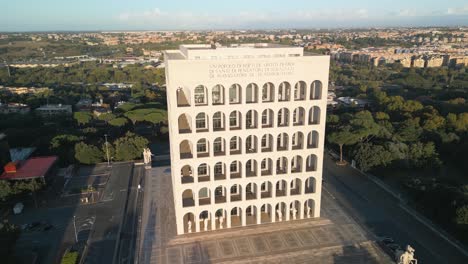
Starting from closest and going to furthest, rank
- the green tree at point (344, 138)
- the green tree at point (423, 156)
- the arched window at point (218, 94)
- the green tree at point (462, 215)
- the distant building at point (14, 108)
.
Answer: the arched window at point (218, 94)
the green tree at point (462, 215)
the green tree at point (423, 156)
the green tree at point (344, 138)
the distant building at point (14, 108)

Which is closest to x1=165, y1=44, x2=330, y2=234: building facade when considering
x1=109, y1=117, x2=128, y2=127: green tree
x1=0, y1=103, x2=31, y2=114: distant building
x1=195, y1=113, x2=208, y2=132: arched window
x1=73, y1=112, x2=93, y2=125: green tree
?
x1=195, y1=113, x2=208, y2=132: arched window

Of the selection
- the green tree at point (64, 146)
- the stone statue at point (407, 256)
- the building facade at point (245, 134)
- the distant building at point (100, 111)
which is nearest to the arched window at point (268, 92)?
the building facade at point (245, 134)

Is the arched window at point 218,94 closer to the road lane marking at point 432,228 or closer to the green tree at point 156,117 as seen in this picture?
the road lane marking at point 432,228

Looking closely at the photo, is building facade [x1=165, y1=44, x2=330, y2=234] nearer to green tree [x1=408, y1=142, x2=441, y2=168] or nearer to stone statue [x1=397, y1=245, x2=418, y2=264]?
stone statue [x1=397, y1=245, x2=418, y2=264]

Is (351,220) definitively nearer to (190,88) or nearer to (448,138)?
(190,88)

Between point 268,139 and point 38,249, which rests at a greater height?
point 268,139

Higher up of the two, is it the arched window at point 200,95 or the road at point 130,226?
the arched window at point 200,95

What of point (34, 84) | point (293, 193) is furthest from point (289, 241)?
point (34, 84)
